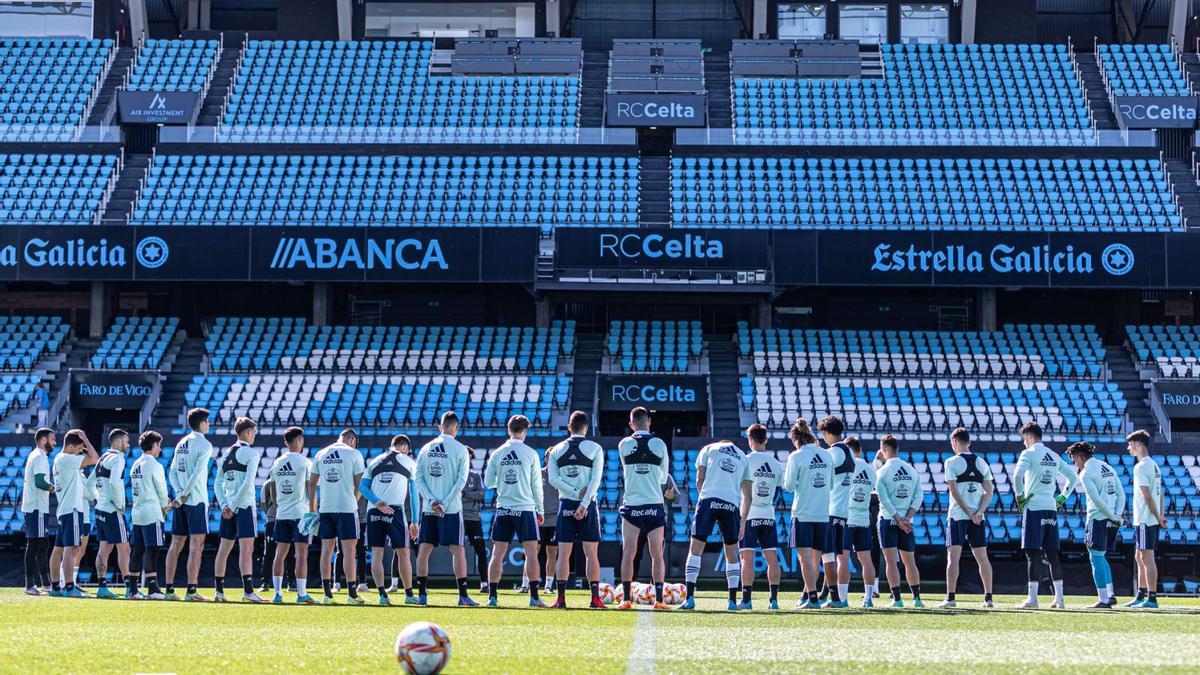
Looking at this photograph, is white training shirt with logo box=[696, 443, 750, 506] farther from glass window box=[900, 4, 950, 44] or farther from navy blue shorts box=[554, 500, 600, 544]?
glass window box=[900, 4, 950, 44]

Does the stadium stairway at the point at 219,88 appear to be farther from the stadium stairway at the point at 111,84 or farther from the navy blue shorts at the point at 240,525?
the navy blue shorts at the point at 240,525

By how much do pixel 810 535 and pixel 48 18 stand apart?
3462 cm

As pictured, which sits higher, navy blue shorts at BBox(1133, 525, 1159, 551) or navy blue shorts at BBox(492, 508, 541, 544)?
navy blue shorts at BBox(492, 508, 541, 544)

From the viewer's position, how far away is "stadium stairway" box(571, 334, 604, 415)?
3089cm

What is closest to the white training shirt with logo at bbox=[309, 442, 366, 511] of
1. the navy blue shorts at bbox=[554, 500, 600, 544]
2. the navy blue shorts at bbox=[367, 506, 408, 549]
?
the navy blue shorts at bbox=[367, 506, 408, 549]

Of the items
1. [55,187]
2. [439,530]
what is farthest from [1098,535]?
[55,187]

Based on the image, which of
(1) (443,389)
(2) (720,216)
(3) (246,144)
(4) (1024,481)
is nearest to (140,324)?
(3) (246,144)

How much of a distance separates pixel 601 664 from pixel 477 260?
79.3 feet

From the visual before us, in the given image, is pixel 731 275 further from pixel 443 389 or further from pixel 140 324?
pixel 140 324

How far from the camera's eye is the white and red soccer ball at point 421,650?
686 cm

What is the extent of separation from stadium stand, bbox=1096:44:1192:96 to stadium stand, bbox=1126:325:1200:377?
7519mm

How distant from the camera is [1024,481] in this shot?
16.6 meters

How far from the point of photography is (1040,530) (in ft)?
53.7

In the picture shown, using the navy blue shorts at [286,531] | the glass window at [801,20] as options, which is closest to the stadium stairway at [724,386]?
the glass window at [801,20]
